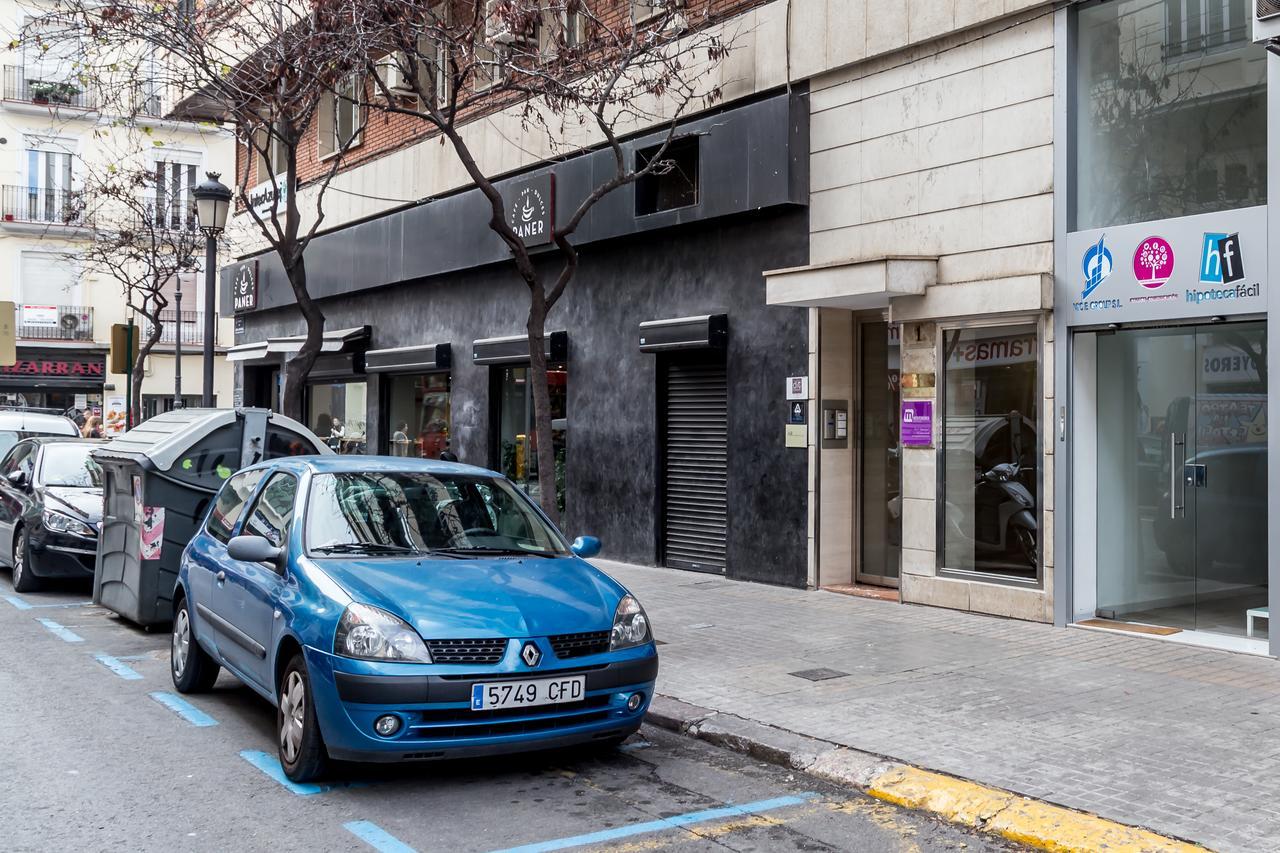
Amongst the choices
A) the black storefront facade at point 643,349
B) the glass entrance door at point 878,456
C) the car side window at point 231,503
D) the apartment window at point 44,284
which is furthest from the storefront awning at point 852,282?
the apartment window at point 44,284

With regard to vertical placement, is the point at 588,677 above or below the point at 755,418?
below

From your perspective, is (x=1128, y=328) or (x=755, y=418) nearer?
(x=1128, y=328)

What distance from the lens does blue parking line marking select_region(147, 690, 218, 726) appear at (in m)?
6.98

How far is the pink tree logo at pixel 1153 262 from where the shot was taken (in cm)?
897

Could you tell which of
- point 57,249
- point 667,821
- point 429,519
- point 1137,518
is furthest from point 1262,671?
point 57,249

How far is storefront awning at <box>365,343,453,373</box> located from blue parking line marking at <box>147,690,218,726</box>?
10.7 metres

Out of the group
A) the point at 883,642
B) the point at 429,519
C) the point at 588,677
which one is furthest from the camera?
the point at 883,642

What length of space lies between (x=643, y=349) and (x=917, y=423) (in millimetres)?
4024

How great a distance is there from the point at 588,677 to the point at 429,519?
1.48m

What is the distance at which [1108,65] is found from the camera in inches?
384

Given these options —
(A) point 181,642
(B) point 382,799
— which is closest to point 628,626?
(B) point 382,799

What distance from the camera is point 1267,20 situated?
7449 millimetres

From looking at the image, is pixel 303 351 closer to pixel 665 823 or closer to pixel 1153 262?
pixel 1153 262

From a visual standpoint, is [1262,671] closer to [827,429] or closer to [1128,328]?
[1128,328]
